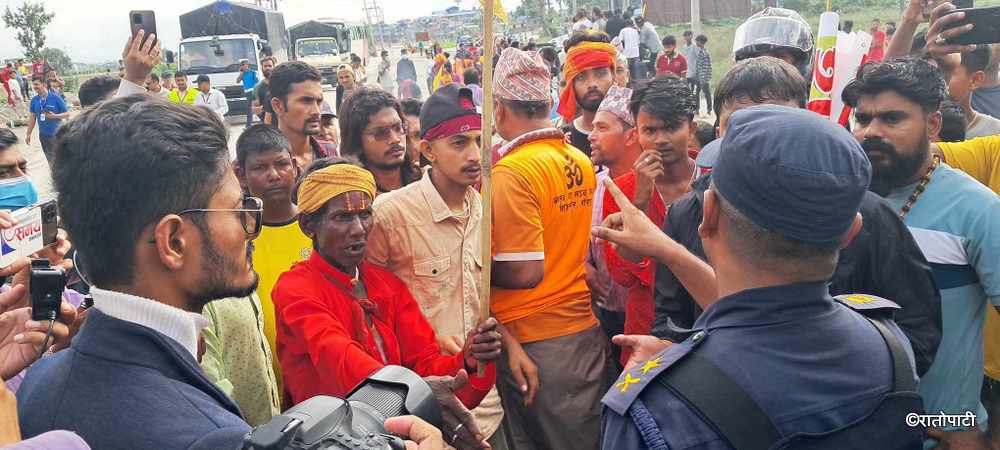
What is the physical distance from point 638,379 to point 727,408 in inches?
7.3

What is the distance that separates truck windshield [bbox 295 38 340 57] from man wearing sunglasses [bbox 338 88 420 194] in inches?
1115

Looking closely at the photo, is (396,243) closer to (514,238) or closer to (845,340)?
(514,238)

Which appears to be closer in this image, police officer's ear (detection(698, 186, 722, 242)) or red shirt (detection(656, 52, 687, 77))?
police officer's ear (detection(698, 186, 722, 242))

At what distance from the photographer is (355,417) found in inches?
53.6

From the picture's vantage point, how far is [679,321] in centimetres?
238

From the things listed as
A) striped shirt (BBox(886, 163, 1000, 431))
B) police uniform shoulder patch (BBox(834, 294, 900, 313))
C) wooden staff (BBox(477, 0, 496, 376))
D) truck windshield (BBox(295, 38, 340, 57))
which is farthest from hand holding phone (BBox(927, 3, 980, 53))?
truck windshield (BBox(295, 38, 340, 57))

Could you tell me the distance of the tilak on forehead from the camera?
8.77ft

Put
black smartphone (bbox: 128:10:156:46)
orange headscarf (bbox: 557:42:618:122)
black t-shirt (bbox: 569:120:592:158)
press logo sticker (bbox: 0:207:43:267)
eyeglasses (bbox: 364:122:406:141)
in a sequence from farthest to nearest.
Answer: orange headscarf (bbox: 557:42:618:122) < black t-shirt (bbox: 569:120:592:158) < eyeglasses (bbox: 364:122:406:141) < black smartphone (bbox: 128:10:156:46) < press logo sticker (bbox: 0:207:43:267)

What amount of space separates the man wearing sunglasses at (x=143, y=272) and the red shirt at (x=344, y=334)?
0.76 m

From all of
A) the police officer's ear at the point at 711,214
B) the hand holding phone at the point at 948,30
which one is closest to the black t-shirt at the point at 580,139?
the hand holding phone at the point at 948,30

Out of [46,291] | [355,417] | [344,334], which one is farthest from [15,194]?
[355,417]

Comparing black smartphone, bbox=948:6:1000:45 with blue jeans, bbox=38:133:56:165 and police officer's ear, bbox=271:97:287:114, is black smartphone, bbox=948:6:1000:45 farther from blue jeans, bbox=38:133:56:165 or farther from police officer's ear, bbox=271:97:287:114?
police officer's ear, bbox=271:97:287:114

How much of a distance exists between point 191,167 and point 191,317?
324 mm

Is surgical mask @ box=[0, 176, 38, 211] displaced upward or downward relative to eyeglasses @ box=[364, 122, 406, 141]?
downward
